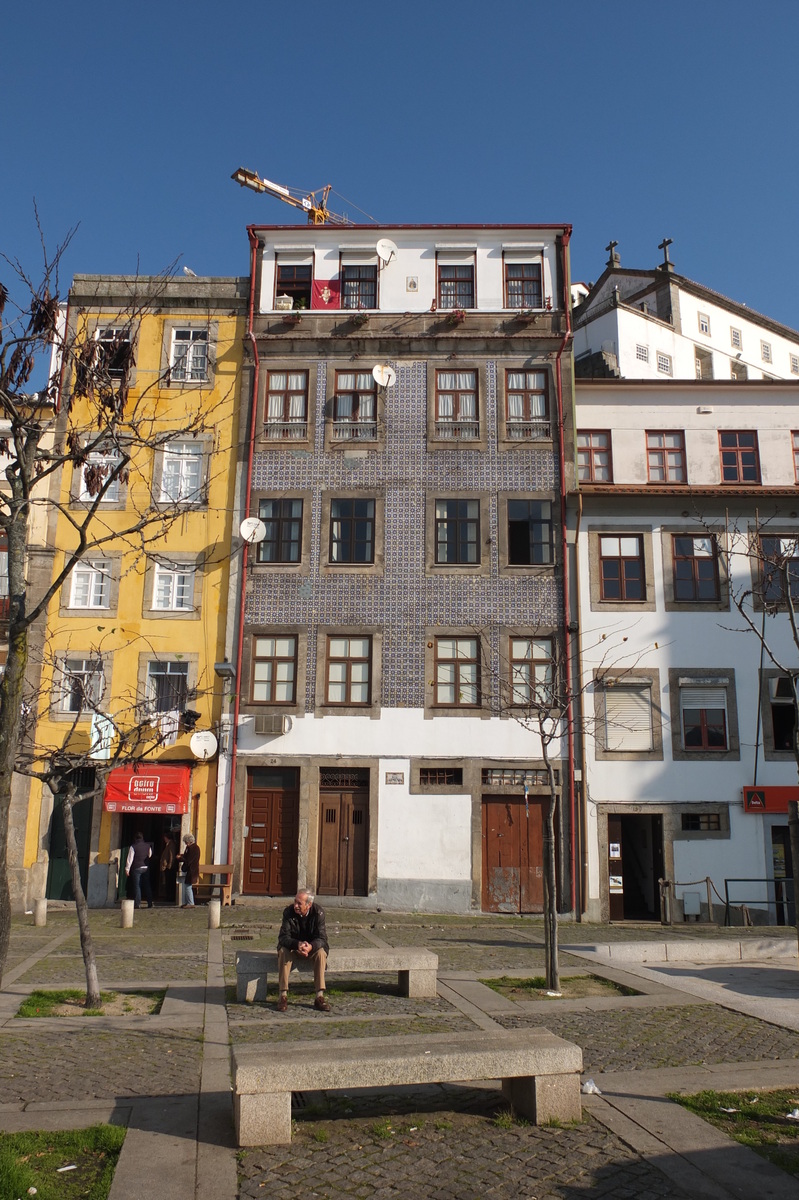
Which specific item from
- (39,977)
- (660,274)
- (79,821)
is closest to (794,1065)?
(39,977)

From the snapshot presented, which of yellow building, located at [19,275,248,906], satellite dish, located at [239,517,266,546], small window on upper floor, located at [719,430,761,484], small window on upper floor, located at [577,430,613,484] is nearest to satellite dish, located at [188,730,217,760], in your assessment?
yellow building, located at [19,275,248,906]

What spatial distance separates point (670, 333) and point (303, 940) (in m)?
39.6

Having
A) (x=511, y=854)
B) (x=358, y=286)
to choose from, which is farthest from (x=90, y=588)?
(x=511, y=854)

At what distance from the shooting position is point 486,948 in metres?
16.0

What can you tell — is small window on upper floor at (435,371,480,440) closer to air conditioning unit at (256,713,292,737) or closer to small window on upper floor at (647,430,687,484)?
small window on upper floor at (647,430,687,484)

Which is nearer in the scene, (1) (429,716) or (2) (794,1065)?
(2) (794,1065)

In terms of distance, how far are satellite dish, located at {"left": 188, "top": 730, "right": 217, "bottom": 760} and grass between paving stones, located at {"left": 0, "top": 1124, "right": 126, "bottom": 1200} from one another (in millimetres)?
16165

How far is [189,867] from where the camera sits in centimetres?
2139

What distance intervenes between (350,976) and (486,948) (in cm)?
382

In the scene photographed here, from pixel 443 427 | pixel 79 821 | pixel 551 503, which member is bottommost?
pixel 79 821

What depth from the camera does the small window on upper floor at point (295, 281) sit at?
25922 mm

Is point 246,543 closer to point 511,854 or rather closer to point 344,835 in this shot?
point 344,835

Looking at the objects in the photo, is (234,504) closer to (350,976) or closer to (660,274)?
(350,976)

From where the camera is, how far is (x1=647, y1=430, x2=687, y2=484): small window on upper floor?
2547 cm
